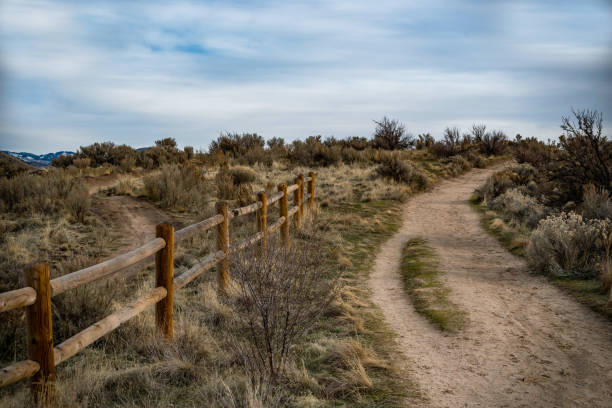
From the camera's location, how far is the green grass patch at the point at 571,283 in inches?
255

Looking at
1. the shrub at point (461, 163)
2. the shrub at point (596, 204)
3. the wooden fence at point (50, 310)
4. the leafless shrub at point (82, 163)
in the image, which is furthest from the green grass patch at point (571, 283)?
the leafless shrub at point (82, 163)

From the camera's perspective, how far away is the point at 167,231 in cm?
514

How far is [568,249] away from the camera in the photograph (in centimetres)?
816

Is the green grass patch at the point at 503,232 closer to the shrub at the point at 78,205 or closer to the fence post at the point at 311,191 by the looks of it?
the fence post at the point at 311,191

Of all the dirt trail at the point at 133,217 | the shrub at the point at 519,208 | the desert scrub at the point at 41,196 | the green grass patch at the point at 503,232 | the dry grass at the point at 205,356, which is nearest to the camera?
the dry grass at the point at 205,356

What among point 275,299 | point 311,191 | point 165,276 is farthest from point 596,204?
point 165,276

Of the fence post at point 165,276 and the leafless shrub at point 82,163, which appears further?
the leafless shrub at point 82,163

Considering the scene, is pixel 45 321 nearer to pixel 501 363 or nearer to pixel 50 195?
pixel 501 363

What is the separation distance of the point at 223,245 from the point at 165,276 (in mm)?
1839

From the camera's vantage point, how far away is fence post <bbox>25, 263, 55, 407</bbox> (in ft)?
11.1

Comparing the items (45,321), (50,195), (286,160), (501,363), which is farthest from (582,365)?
(286,160)

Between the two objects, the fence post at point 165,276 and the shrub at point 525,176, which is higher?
the shrub at point 525,176

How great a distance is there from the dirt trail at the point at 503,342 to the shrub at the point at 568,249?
416 mm

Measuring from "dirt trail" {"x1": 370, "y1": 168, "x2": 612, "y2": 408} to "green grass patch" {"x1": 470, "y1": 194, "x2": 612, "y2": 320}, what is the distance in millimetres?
168
